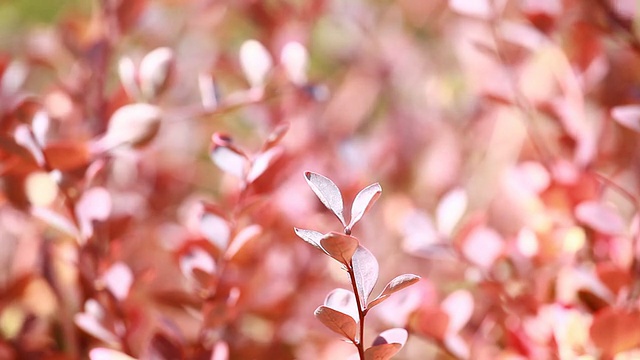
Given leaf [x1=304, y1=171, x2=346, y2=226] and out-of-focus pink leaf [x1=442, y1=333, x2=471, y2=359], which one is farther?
out-of-focus pink leaf [x1=442, y1=333, x2=471, y2=359]

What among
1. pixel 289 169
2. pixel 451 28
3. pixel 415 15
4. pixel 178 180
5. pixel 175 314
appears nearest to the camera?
pixel 289 169

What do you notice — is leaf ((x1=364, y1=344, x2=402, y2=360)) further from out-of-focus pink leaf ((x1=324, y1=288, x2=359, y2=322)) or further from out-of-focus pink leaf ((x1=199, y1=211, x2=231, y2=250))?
out-of-focus pink leaf ((x1=199, y1=211, x2=231, y2=250))

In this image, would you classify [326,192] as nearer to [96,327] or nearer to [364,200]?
[364,200]

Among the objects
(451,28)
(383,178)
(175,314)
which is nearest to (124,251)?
(175,314)

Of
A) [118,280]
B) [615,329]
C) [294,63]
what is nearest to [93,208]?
[118,280]

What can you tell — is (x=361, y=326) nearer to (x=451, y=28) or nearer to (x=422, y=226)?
(x=422, y=226)

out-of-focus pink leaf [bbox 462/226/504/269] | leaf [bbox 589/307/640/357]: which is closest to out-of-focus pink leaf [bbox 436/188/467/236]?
out-of-focus pink leaf [bbox 462/226/504/269]

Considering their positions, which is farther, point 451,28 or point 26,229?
point 451,28
